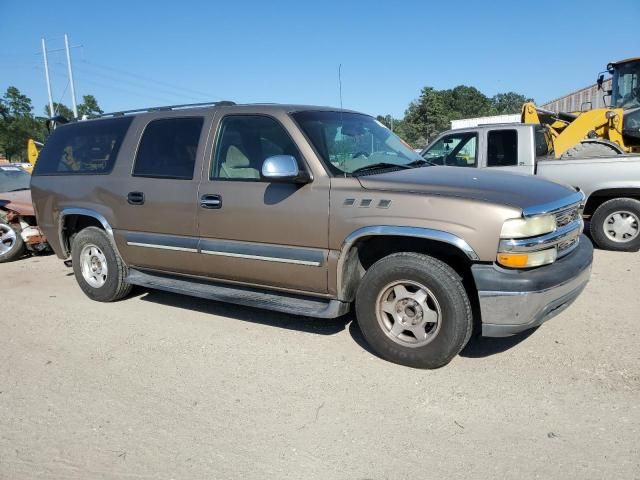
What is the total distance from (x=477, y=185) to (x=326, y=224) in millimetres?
1135

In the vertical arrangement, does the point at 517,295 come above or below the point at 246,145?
below

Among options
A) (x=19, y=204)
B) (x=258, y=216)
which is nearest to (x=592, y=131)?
(x=258, y=216)

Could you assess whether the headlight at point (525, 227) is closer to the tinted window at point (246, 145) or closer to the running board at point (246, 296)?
the running board at point (246, 296)

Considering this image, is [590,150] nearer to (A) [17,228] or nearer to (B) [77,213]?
(B) [77,213]

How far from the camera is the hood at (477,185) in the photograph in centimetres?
336

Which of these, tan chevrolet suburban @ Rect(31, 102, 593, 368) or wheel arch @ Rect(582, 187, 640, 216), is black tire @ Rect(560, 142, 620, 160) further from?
tan chevrolet suburban @ Rect(31, 102, 593, 368)

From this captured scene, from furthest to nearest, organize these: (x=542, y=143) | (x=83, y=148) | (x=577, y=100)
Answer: (x=577, y=100), (x=542, y=143), (x=83, y=148)

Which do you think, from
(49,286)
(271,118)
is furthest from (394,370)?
(49,286)

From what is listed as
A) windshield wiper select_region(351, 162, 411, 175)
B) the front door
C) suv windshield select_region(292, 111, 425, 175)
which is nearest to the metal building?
suv windshield select_region(292, 111, 425, 175)

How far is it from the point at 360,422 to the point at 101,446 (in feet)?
4.96

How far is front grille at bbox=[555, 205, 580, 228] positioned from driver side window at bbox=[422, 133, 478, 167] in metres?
3.84

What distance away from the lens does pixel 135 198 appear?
4.81 metres

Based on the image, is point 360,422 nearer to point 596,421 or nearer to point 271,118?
point 596,421

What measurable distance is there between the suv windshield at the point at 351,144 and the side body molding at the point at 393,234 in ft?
1.80
